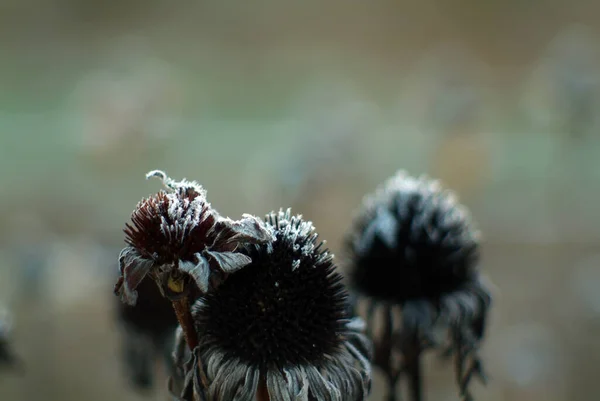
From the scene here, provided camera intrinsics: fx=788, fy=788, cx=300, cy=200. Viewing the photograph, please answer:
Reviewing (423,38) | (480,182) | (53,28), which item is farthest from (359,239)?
(53,28)

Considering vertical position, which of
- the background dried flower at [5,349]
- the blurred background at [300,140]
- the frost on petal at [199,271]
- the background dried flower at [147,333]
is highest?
the blurred background at [300,140]

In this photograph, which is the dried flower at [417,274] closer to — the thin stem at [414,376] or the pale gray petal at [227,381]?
the thin stem at [414,376]

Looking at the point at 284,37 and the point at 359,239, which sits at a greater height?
the point at 284,37

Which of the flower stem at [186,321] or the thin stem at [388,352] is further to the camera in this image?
the thin stem at [388,352]

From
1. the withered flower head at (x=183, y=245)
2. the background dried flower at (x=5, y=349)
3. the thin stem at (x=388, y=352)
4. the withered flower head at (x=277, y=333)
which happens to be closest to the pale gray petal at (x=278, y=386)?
the withered flower head at (x=277, y=333)

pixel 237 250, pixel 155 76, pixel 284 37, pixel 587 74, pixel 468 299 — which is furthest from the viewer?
pixel 284 37

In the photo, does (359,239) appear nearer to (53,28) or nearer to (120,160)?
(120,160)
